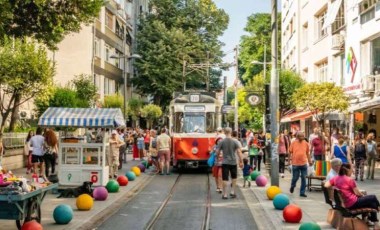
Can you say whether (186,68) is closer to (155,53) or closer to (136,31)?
(155,53)

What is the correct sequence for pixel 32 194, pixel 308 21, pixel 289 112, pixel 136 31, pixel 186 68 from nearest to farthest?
pixel 32 194 → pixel 308 21 → pixel 289 112 → pixel 186 68 → pixel 136 31

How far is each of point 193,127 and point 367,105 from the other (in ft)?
24.7

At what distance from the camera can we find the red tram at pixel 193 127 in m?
26.2

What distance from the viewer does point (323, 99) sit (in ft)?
97.5

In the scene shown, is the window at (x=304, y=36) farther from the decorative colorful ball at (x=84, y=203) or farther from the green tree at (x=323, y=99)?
the decorative colorful ball at (x=84, y=203)

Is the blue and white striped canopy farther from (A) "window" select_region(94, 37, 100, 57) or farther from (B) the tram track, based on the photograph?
(A) "window" select_region(94, 37, 100, 57)

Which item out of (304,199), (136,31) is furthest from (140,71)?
(304,199)

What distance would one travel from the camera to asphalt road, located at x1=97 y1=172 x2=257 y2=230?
12.4 metres

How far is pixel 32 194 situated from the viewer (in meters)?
10.3

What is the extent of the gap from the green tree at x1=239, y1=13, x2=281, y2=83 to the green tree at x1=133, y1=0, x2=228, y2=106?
51.3 feet

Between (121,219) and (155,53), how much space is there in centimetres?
4394

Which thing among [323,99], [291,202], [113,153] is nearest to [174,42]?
[323,99]

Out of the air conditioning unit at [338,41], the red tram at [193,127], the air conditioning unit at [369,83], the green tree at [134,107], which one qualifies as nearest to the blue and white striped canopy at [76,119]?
the red tram at [193,127]

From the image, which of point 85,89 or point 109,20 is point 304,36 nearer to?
point 109,20
